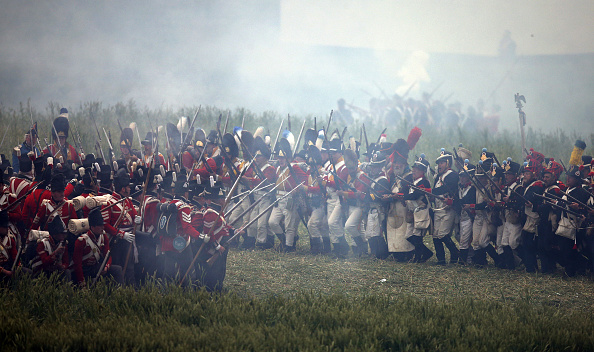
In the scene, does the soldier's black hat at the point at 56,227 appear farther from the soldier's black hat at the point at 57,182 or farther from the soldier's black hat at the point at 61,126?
the soldier's black hat at the point at 61,126

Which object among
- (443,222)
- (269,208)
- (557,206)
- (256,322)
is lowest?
(256,322)

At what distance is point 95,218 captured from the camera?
6391mm

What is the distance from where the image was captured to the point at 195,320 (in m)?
5.90

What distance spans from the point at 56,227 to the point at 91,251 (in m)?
0.48

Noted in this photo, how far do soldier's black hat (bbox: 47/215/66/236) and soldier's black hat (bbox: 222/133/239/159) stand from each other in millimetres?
5244

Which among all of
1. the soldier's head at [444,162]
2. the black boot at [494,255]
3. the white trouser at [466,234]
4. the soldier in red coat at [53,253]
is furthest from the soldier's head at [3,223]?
the black boot at [494,255]

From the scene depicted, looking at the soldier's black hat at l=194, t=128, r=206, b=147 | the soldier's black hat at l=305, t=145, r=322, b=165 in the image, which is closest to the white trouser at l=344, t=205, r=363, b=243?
the soldier's black hat at l=305, t=145, r=322, b=165

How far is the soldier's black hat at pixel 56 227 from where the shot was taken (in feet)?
20.9

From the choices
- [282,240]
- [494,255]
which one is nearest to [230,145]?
[282,240]

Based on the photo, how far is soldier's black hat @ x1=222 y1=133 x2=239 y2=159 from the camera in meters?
11.4

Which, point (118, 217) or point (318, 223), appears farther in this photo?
point (318, 223)

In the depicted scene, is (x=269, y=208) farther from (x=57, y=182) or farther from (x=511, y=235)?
(x=511, y=235)

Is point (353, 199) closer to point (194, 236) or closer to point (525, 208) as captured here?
point (525, 208)

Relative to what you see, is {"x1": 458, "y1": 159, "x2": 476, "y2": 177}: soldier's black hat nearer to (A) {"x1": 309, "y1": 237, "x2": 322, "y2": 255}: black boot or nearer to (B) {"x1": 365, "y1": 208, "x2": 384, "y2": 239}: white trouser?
(B) {"x1": 365, "y1": 208, "x2": 384, "y2": 239}: white trouser
